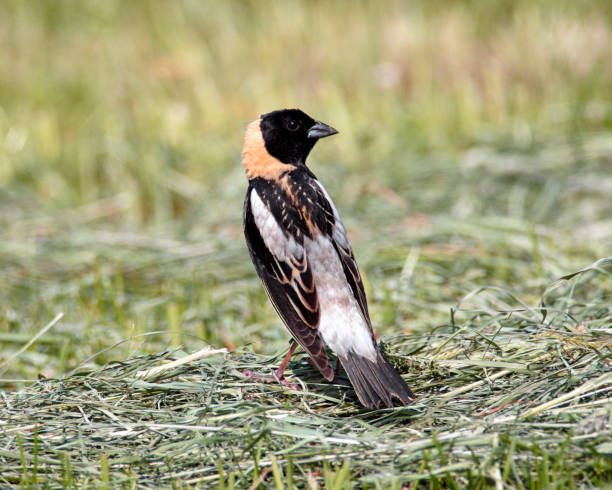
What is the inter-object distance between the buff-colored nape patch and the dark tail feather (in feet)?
3.65

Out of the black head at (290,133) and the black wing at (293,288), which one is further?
the black head at (290,133)

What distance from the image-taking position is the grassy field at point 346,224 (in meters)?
2.65

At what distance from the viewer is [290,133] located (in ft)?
13.5

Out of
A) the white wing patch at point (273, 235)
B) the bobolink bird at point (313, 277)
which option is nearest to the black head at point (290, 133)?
the bobolink bird at point (313, 277)

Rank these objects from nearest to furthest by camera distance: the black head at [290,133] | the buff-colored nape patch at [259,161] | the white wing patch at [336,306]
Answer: the white wing patch at [336,306] → the buff-colored nape patch at [259,161] → the black head at [290,133]

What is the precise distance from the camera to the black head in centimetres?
410

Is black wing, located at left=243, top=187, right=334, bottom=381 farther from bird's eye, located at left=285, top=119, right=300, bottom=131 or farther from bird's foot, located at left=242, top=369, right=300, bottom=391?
bird's eye, located at left=285, top=119, right=300, bottom=131

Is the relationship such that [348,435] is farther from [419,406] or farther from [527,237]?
[527,237]

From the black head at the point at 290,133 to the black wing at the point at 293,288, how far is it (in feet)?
1.85

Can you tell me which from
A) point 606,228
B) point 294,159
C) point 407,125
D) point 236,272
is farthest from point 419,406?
point 407,125

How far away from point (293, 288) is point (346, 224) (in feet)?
9.04

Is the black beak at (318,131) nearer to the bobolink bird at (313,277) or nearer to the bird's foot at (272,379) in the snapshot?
the bobolink bird at (313,277)

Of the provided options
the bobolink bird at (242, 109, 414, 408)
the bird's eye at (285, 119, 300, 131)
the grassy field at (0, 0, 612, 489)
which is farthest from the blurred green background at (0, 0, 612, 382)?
the bird's eye at (285, 119, 300, 131)

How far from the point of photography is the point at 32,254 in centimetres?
590
